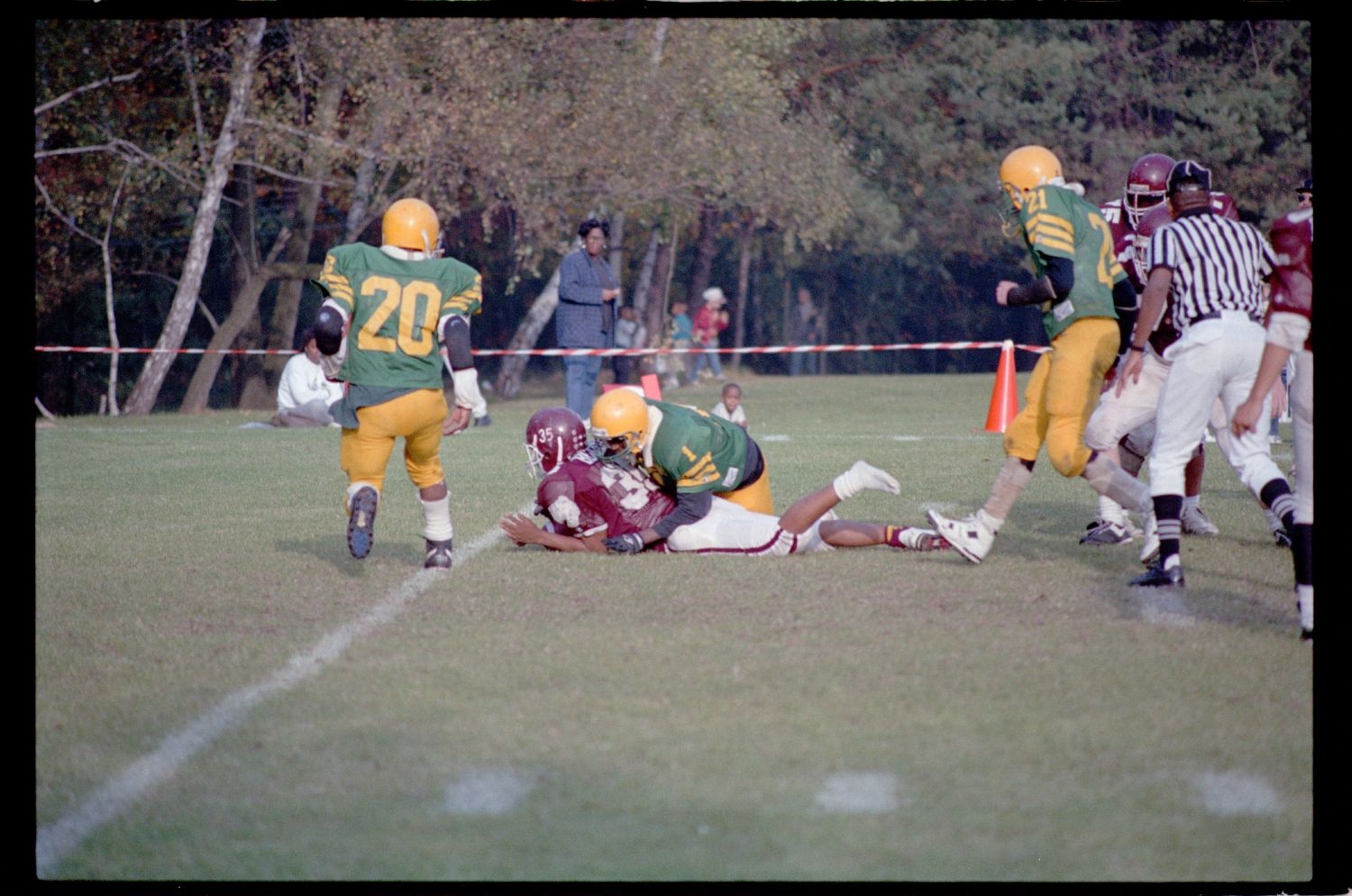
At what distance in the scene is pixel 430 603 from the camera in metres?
6.91

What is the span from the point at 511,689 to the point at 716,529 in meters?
2.88

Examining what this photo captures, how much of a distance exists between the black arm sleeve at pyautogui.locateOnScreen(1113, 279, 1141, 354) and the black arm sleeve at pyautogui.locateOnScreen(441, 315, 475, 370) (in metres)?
3.30

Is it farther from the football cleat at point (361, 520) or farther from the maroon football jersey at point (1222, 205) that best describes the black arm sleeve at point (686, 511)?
the maroon football jersey at point (1222, 205)

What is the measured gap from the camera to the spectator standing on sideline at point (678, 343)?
98.9ft

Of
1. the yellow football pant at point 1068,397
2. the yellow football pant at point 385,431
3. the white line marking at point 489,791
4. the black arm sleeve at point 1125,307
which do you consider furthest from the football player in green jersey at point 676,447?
the white line marking at point 489,791

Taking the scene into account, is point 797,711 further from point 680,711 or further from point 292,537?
point 292,537

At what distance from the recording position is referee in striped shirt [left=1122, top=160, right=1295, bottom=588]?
22.2 feet

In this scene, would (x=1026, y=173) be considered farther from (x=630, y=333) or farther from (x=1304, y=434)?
(x=630, y=333)

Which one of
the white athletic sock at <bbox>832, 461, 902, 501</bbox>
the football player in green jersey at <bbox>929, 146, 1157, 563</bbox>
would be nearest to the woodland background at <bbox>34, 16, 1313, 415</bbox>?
the football player in green jersey at <bbox>929, 146, 1157, 563</bbox>

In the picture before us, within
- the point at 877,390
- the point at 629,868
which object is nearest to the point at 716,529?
the point at 629,868

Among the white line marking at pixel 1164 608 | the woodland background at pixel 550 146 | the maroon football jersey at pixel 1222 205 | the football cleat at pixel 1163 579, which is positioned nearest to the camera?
the white line marking at pixel 1164 608

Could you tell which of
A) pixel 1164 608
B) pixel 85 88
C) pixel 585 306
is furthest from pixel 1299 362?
pixel 85 88

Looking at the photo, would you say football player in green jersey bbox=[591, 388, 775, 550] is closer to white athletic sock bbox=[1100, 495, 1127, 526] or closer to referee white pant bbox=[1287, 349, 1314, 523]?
white athletic sock bbox=[1100, 495, 1127, 526]

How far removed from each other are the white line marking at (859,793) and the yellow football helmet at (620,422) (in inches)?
142
